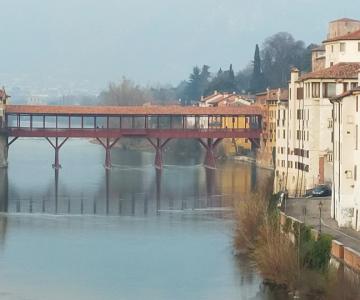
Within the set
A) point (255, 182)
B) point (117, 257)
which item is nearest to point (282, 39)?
point (255, 182)

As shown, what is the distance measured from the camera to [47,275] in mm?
28375

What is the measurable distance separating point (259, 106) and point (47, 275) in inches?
1824

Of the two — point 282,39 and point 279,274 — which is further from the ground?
point 282,39

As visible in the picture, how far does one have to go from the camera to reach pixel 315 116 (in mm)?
42531

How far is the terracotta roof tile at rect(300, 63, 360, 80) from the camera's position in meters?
39.9

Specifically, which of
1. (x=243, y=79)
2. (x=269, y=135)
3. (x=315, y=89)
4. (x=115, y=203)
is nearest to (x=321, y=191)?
(x=315, y=89)

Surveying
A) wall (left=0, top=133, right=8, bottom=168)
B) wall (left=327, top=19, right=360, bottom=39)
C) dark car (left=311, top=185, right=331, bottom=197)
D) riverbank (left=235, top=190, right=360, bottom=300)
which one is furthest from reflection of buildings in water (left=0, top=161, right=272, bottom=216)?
riverbank (left=235, top=190, right=360, bottom=300)

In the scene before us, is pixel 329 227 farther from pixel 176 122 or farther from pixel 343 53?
pixel 176 122

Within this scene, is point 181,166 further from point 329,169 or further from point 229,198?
point 329,169

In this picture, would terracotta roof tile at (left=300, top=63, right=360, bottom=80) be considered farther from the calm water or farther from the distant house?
the distant house

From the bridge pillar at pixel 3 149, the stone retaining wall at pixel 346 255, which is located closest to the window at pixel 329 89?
the stone retaining wall at pixel 346 255

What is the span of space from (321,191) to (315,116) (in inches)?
191

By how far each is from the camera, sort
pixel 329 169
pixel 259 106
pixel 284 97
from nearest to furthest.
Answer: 1. pixel 329 169
2. pixel 284 97
3. pixel 259 106

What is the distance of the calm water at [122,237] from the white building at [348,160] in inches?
103
